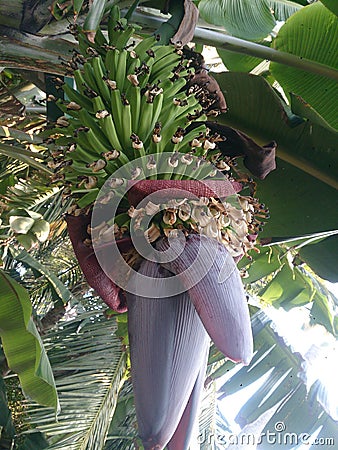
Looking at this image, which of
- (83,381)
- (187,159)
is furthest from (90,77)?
(83,381)

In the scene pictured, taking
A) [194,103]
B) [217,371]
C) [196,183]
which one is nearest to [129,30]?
[194,103]

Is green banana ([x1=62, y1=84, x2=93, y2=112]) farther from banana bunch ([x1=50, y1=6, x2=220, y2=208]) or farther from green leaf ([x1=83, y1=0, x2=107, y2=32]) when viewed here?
green leaf ([x1=83, y1=0, x2=107, y2=32])

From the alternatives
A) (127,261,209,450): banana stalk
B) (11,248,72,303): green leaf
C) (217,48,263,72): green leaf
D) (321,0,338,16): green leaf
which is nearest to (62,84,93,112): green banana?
(127,261,209,450): banana stalk

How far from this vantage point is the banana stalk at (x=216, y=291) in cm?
58

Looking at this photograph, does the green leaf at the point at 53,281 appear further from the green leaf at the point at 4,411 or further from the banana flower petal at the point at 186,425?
the banana flower petal at the point at 186,425

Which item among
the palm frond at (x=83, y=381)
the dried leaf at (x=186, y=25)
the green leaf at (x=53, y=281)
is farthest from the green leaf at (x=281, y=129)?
the palm frond at (x=83, y=381)

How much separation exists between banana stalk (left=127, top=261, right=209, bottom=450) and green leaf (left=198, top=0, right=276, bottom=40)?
83cm

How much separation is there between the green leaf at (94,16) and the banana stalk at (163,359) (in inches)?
19.1

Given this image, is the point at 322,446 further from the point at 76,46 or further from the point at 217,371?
the point at 76,46

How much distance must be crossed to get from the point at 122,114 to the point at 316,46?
0.70 m

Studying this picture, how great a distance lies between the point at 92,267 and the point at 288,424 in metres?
2.05

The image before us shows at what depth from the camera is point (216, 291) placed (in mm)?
619

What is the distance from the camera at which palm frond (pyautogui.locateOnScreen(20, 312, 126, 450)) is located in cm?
205

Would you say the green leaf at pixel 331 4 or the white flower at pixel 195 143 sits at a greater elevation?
the green leaf at pixel 331 4
